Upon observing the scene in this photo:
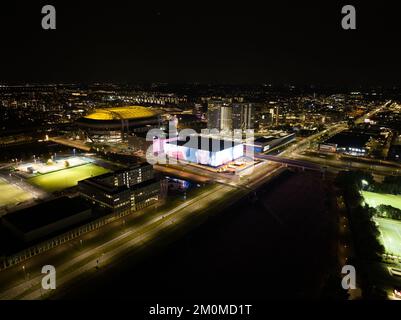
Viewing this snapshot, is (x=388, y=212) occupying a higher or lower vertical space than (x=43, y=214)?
lower

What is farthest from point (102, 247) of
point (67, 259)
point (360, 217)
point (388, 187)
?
point (388, 187)

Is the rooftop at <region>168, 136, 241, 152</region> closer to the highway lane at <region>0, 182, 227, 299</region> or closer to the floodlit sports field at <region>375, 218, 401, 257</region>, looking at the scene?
the highway lane at <region>0, 182, 227, 299</region>

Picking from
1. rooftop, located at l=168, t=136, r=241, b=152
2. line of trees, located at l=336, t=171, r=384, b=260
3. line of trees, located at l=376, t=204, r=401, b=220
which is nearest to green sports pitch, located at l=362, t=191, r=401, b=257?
line of trees, located at l=376, t=204, r=401, b=220

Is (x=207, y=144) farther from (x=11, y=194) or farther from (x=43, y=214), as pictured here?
(x=11, y=194)

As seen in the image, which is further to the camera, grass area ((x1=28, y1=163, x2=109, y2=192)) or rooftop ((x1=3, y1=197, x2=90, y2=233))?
grass area ((x1=28, y1=163, x2=109, y2=192))

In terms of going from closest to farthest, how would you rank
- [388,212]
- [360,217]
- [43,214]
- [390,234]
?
1. [43,214]
2. [390,234]
3. [360,217]
4. [388,212]

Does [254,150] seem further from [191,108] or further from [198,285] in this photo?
[191,108]

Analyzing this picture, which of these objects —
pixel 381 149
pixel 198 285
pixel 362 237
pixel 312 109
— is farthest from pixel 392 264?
pixel 312 109
